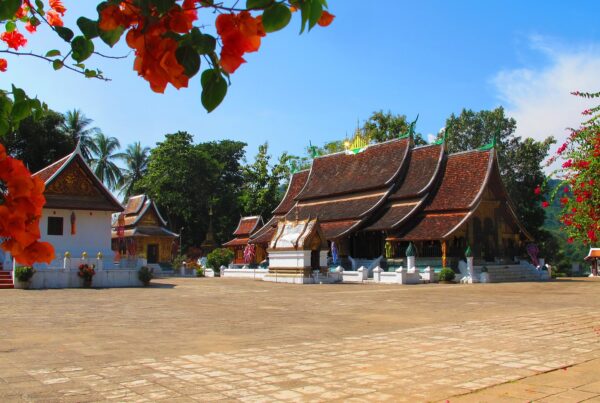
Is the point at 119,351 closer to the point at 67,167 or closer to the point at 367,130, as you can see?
the point at 67,167

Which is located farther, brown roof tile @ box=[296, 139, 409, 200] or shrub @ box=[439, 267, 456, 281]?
brown roof tile @ box=[296, 139, 409, 200]

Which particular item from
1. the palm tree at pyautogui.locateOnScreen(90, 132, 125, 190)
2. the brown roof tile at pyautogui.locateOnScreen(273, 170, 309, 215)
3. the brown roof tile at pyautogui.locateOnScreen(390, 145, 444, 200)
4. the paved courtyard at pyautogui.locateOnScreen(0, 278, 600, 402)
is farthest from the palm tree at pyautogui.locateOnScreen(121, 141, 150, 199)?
the paved courtyard at pyautogui.locateOnScreen(0, 278, 600, 402)

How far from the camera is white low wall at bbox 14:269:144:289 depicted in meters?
18.5

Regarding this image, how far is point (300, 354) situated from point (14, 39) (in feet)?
14.2

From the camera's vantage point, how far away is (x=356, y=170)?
3300cm

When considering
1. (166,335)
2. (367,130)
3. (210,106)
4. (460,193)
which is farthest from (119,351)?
(367,130)

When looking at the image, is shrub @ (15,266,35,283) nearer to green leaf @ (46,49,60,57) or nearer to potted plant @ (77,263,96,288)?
potted plant @ (77,263,96,288)

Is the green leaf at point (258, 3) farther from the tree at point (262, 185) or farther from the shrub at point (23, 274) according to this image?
the tree at point (262, 185)

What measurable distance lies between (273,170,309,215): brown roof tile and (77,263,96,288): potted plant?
699 inches

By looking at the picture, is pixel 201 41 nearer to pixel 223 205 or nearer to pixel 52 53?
pixel 52 53

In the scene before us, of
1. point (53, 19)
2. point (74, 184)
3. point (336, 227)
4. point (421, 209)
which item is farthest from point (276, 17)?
point (336, 227)

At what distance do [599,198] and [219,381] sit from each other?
481 centimetres

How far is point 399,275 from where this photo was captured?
74.7ft

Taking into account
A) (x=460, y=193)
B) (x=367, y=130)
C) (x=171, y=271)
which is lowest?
(x=171, y=271)
